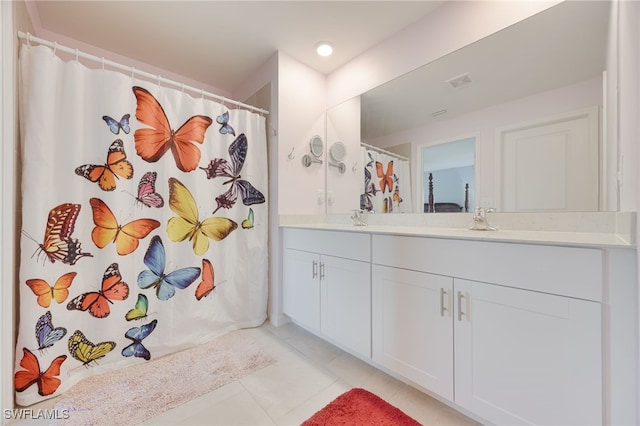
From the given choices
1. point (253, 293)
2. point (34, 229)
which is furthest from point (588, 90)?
point (34, 229)

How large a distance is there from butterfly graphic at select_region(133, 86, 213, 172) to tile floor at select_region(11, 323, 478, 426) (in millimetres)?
1405

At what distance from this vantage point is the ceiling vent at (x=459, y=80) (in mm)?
1542

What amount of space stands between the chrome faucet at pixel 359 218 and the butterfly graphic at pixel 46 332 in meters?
1.90

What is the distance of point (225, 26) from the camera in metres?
1.77

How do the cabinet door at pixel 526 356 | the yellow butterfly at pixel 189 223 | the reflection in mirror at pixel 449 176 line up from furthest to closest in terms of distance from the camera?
the yellow butterfly at pixel 189 223 < the reflection in mirror at pixel 449 176 < the cabinet door at pixel 526 356

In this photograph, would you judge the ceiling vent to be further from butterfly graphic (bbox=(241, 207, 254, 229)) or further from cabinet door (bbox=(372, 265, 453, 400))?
butterfly graphic (bbox=(241, 207, 254, 229))

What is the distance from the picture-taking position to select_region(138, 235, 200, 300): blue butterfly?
158 centimetres

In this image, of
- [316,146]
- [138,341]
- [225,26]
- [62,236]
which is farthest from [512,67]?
[138,341]

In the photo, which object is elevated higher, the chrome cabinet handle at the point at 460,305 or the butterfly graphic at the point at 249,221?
the butterfly graphic at the point at 249,221

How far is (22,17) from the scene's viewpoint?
1.36 meters

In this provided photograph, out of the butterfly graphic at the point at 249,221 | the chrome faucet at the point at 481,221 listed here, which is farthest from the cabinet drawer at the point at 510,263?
the butterfly graphic at the point at 249,221

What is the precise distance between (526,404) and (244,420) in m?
1.15

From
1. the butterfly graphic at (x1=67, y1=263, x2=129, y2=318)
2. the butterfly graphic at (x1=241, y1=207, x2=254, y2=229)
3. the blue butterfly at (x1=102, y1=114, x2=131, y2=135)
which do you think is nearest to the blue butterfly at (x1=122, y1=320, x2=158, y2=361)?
the butterfly graphic at (x1=67, y1=263, x2=129, y2=318)

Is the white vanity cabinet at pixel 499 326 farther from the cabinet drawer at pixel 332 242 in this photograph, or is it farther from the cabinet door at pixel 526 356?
the cabinet drawer at pixel 332 242
